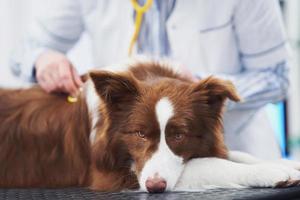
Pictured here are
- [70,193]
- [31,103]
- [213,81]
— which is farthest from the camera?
[31,103]

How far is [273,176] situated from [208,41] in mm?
786

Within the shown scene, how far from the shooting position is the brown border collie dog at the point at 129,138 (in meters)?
1.51

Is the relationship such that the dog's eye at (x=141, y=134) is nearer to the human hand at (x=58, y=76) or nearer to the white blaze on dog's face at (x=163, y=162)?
the white blaze on dog's face at (x=163, y=162)

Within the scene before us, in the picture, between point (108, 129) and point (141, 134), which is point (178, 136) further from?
point (108, 129)

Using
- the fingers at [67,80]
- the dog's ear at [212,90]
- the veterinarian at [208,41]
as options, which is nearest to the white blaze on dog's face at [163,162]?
the dog's ear at [212,90]

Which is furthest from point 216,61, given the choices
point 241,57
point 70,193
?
point 70,193

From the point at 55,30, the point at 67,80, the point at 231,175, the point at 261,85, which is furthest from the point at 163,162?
the point at 55,30

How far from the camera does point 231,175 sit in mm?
1518

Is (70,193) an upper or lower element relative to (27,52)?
lower

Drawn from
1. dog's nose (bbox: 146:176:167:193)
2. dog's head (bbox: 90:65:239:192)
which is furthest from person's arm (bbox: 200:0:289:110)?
dog's nose (bbox: 146:176:167:193)

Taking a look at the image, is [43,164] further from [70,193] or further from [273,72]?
[273,72]

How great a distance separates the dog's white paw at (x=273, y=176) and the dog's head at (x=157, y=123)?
0.18 meters

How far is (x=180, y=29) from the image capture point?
2.10 meters

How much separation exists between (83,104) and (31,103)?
180 millimetres
